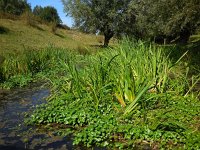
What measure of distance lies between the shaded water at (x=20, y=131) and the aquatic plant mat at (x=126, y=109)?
11.3 inches

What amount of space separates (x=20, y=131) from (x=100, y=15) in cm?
2927

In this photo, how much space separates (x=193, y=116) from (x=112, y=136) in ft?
6.99

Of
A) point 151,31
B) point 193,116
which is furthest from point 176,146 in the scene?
point 151,31

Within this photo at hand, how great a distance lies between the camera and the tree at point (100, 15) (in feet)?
114

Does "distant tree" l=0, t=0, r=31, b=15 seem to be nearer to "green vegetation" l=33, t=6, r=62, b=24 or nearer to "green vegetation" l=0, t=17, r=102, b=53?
"green vegetation" l=33, t=6, r=62, b=24

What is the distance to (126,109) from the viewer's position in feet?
23.1

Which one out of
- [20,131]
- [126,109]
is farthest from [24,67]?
[126,109]

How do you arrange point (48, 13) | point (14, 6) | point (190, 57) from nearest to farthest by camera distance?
point (190, 57) → point (14, 6) → point (48, 13)

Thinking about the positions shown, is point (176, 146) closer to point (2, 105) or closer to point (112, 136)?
point (112, 136)

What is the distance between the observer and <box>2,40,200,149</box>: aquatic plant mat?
19.8ft

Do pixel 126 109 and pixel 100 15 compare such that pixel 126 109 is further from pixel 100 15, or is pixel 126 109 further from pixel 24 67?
pixel 100 15

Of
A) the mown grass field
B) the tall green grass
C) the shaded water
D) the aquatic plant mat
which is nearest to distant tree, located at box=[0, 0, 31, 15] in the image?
the tall green grass

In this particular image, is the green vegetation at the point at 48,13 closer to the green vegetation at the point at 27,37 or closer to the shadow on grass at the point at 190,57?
the green vegetation at the point at 27,37

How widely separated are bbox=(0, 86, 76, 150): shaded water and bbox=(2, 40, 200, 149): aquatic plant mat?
0.94 ft
